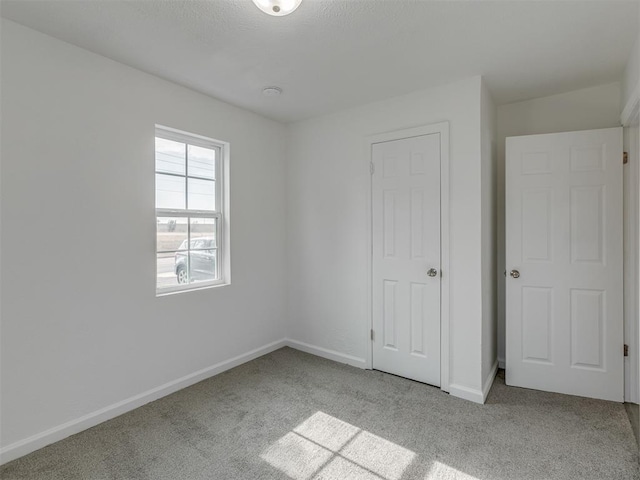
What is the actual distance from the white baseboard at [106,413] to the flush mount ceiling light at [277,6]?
2.68 m

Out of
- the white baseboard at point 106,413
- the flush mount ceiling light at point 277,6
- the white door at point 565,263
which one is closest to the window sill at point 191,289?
the white baseboard at point 106,413

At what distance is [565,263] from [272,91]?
2.78 metres

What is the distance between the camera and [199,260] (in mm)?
3062

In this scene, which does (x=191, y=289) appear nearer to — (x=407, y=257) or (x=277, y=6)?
(x=407, y=257)

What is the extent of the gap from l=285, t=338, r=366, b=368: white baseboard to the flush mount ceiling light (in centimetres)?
284

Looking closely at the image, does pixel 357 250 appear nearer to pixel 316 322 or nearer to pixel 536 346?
pixel 316 322

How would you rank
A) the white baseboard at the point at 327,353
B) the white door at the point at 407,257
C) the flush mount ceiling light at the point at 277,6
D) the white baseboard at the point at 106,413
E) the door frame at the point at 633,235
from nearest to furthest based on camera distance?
1. the flush mount ceiling light at the point at 277,6
2. the white baseboard at the point at 106,413
3. the door frame at the point at 633,235
4. the white door at the point at 407,257
5. the white baseboard at the point at 327,353

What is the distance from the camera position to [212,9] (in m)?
1.81

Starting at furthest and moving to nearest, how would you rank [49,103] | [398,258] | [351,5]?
1. [398,258]
2. [49,103]
3. [351,5]

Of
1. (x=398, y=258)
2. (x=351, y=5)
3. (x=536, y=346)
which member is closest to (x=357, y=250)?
(x=398, y=258)

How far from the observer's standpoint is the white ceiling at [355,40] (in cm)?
181

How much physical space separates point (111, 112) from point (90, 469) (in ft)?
7.31

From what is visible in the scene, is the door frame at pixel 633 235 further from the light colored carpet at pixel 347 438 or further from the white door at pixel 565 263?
the light colored carpet at pixel 347 438

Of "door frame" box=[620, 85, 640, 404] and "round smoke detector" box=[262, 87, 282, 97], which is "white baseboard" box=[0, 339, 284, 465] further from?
"door frame" box=[620, 85, 640, 404]
